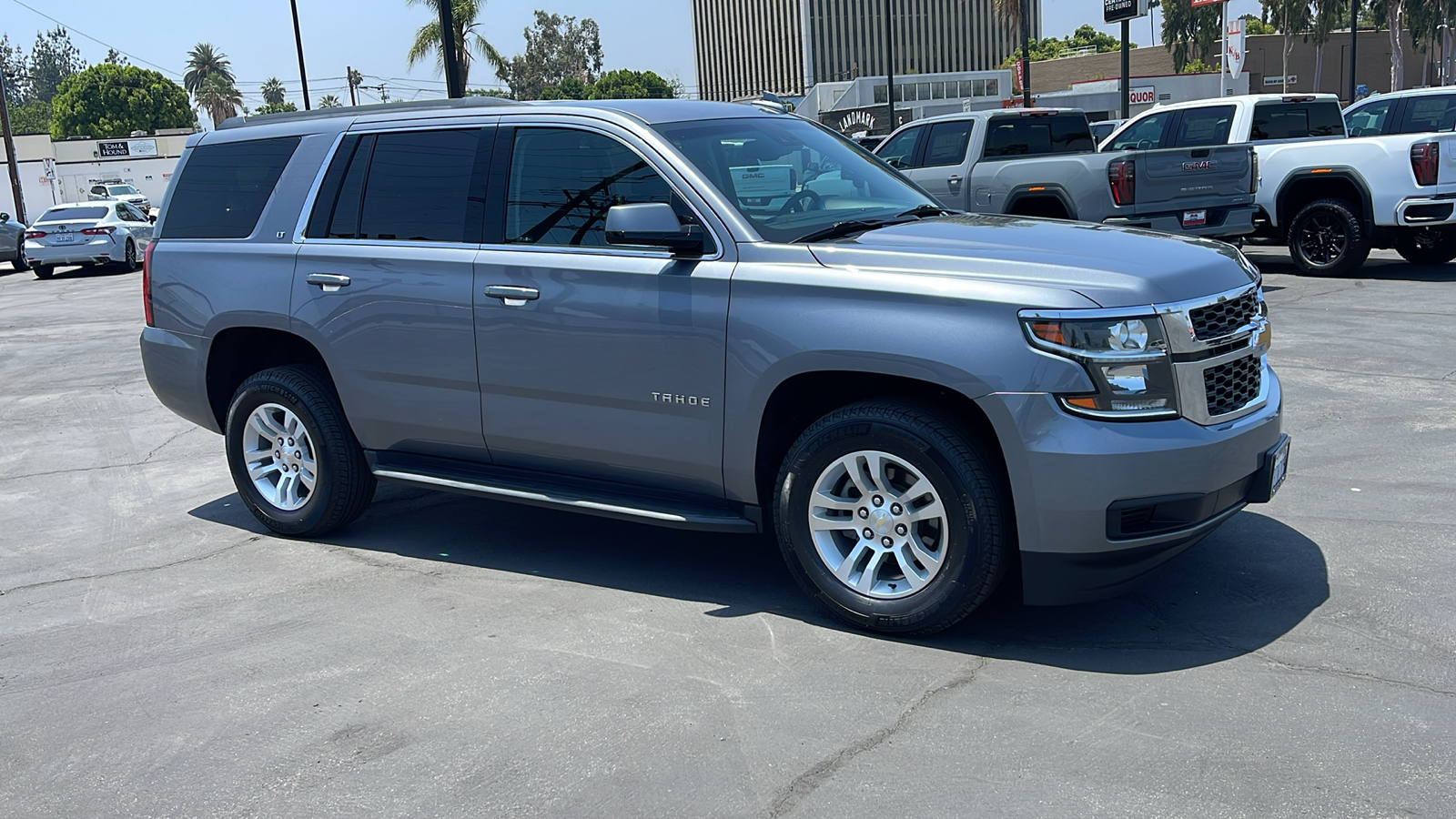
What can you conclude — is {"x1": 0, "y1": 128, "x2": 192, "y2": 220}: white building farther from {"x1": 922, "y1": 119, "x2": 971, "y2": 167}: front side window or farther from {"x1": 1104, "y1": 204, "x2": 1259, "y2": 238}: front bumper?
{"x1": 1104, "y1": 204, "x2": 1259, "y2": 238}: front bumper

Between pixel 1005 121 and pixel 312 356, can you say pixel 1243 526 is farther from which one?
pixel 1005 121

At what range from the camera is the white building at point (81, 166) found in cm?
6962

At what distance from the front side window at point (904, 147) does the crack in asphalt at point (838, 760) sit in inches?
440

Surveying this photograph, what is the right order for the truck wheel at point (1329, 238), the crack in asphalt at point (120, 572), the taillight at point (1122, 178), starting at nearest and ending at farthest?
the crack in asphalt at point (120, 572) → the taillight at point (1122, 178) → the truck wheel at point (1329, 238)

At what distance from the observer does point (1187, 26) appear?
8588 centimetres

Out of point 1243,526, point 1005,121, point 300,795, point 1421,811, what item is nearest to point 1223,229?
point 1005,121

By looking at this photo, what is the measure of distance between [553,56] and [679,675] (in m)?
113

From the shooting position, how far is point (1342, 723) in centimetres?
373

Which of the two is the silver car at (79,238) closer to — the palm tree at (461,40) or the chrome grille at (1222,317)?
the palm tree at (461,40)

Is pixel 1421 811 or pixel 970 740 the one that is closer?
pixel 1421 811

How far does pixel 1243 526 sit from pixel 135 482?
20.1ft

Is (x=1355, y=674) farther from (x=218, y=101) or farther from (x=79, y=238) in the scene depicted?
(x=218, y=101)

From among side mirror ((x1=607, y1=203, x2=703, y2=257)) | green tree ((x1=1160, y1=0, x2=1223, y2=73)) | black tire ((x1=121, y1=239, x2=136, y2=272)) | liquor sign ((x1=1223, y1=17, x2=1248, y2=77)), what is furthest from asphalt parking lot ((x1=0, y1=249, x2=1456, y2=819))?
green tree ((x1=1160, y1=0, x2=1223, y2=73))

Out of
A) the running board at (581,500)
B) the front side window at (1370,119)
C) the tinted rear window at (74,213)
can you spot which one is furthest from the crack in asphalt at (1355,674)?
the tinted rear window at (74,213)
